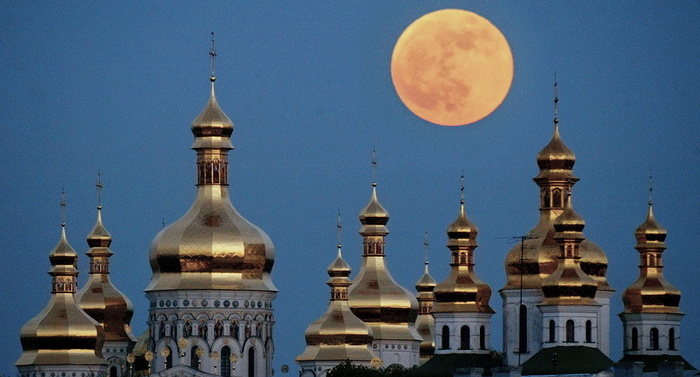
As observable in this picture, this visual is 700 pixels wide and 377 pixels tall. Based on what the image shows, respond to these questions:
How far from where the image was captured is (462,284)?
341 ft

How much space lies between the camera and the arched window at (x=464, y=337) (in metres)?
103

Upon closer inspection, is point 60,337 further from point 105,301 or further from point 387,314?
point 387,314

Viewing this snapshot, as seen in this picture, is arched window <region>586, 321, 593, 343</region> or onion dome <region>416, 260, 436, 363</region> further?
onion dome <region>416, 260, 436, 363</region>

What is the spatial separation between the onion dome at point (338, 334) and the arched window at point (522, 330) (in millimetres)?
10153

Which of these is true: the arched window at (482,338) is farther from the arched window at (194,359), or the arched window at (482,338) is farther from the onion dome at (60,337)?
the onion dome at (60,337)

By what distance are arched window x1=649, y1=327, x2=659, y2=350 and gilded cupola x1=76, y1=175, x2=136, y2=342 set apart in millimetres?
19337

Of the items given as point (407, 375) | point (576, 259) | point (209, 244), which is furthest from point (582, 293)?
point (209, 244)

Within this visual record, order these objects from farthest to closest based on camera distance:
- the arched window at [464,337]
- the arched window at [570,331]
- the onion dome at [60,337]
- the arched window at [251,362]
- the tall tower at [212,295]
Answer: the onion dome at [60,337], the arched window at [251,362], the tall tower at [212,295], the arched window at [464,337], the arched window at [570,331]

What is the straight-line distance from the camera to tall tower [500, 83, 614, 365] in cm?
10062

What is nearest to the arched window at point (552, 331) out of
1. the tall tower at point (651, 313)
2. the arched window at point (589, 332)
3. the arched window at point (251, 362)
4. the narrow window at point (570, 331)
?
the narrow window at point (570, 331)

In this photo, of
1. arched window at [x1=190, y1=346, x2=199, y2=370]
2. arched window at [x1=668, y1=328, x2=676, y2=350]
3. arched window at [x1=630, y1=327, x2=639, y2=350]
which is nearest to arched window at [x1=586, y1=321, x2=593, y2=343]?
arched window at [x1=630, y1=327, x2=639, y2=350]

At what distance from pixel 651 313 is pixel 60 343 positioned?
19284mm

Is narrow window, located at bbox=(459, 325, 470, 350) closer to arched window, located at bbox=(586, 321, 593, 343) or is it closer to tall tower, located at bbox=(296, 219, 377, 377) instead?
arched window, located at bbox=(586, 321, 593, 343)

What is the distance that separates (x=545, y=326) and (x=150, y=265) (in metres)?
16.4
